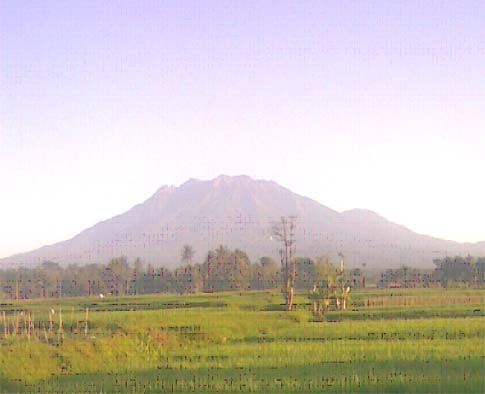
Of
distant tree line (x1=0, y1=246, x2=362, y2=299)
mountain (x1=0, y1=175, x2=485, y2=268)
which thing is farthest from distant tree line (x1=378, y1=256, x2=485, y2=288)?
mountain (x1=0, y1=175, x2=485, y2=268)

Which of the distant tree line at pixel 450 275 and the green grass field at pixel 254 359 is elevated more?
the distant tree line at pixel 450 275

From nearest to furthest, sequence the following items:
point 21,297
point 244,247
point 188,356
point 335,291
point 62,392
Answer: point 62,392
point 188,356
point 335,291
point 21,297
point 244,247

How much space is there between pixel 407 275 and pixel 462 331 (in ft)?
167

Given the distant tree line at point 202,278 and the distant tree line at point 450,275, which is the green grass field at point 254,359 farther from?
the distant tree line at point 450,275

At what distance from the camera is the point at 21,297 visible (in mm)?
72812

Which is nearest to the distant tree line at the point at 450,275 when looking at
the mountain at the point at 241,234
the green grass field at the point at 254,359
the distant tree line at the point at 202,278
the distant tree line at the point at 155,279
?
the distant tree line at the point at 202,278

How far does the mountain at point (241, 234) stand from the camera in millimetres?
130875

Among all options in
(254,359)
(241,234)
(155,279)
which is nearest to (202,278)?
(155,279)

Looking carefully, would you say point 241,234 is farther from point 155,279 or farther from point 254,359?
point 254,359

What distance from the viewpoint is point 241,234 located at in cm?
14312

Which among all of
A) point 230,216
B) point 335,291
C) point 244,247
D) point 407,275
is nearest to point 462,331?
point 335,291

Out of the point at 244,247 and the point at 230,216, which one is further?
the point at 230,216

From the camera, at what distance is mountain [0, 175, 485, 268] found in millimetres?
130875

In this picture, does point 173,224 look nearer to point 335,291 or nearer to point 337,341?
point 335,291
